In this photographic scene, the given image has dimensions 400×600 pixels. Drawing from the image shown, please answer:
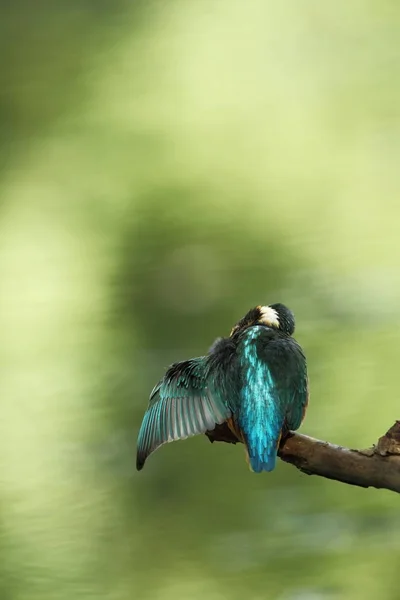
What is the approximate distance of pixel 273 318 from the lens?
53.3 inches

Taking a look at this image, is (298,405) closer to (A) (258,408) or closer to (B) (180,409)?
(A) (258,408)

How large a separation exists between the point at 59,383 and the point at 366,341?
3.33 ft

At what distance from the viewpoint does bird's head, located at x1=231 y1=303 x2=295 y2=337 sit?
4.41 feet

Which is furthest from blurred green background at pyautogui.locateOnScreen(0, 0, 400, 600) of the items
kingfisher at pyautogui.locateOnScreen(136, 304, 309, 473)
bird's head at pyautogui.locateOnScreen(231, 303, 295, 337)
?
kingfisher at pyautogui.locateOnScreen(136, 304, 309, 473)

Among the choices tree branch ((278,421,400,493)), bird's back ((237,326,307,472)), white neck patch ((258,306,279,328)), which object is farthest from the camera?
white neck patch ((258,306,279,328))

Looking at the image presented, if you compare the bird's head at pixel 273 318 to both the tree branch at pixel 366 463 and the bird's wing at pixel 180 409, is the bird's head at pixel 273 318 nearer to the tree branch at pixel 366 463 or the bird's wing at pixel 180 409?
the bird's wing at pixel 180 409

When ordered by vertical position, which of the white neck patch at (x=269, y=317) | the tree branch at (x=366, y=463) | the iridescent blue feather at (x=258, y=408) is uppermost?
the white neck patch at (x=269, y=317)

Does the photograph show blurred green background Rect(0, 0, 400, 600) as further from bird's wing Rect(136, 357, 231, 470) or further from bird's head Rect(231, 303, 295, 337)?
bird's wing Rect(136, 357, 231, 470)

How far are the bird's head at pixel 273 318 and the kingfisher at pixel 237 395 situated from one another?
4 cm

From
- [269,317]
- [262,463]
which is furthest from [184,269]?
[262,463]

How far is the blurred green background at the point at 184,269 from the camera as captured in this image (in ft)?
8.94

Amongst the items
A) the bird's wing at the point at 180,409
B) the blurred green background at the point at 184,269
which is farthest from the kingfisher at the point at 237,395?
the blurred green background at the point at 184,269

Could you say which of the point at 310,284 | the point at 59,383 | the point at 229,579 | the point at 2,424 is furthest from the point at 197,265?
the point at 229,579

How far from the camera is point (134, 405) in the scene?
9.43ft
